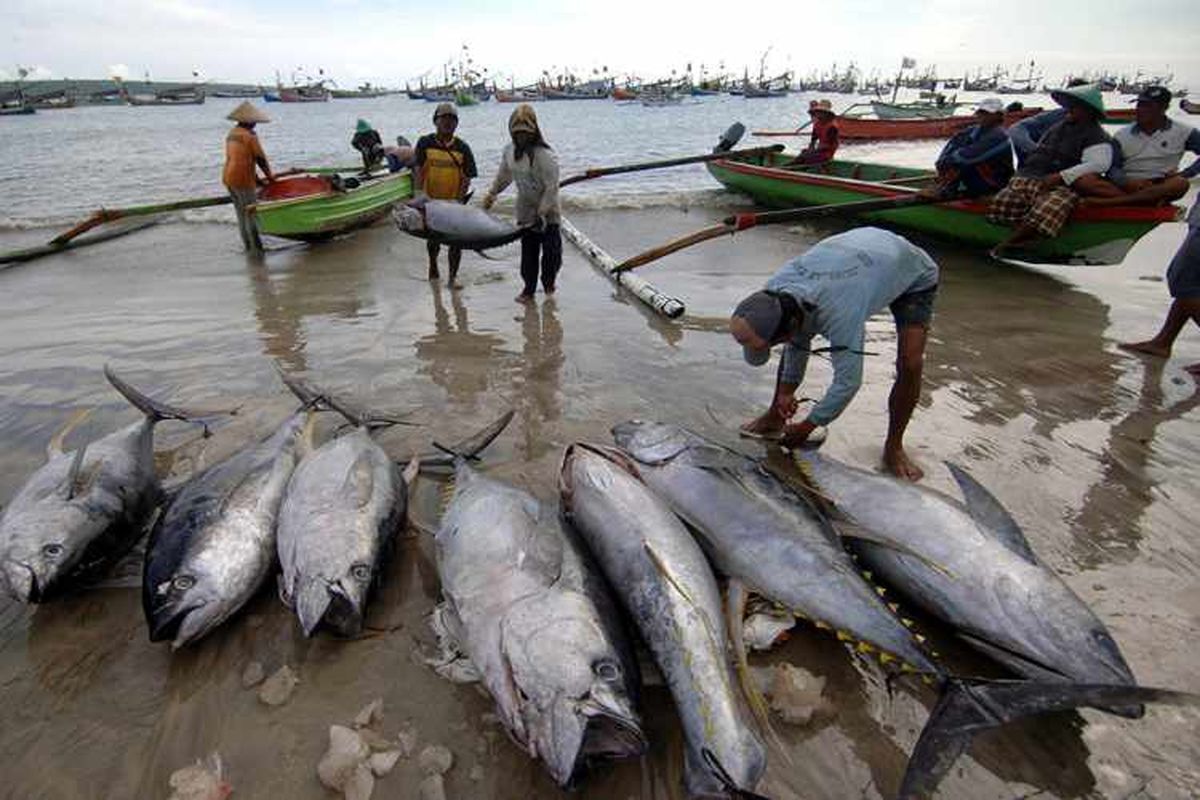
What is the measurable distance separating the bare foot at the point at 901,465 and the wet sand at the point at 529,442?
92 mm

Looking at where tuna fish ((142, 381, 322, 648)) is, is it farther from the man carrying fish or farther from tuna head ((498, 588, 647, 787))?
the man carrying fish

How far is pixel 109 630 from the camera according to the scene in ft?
10.1

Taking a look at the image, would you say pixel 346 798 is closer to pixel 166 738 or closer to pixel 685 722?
pixel 166 738

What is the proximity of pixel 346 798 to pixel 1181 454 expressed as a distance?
5586 millimetres

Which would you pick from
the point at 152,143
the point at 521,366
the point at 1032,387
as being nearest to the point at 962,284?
the point at 1032,387

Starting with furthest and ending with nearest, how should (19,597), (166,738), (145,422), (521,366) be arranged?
1. (521,366)
2. (145,422)
3. (19,597)
4. (166,738)

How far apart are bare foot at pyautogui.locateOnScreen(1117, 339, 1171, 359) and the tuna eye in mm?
6751

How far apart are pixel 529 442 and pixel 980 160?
8.15 meters

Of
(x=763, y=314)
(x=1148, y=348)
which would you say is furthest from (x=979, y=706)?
(x=1148, y=348)

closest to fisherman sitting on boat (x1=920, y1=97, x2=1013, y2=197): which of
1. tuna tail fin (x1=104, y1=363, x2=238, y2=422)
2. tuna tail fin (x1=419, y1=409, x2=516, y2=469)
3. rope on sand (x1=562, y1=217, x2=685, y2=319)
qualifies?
rope on sand (x1=562, y1=217, x2=685, y2=319)

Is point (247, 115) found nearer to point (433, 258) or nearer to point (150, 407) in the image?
point (433, 258)

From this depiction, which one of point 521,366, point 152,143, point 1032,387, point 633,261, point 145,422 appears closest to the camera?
point 145,422

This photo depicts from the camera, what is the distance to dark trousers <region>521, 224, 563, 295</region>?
26.0ft

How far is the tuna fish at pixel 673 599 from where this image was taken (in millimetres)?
2195
